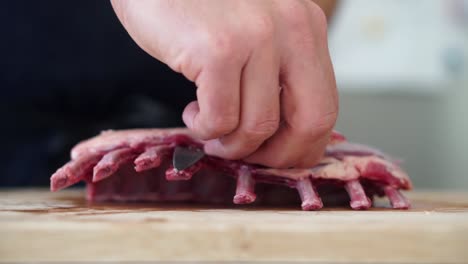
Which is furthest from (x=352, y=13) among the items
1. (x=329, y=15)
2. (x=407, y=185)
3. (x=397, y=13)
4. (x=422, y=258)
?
(x=422, y=258)

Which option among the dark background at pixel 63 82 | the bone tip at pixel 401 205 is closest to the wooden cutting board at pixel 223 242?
the bone tip at pixel 401 205

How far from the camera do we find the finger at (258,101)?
40.5 inches

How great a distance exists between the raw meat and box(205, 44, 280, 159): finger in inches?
4.2

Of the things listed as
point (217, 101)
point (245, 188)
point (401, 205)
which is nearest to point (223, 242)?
point (217, 101)

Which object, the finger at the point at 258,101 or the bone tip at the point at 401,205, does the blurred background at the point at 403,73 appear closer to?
the bone tip at the point at 401,205

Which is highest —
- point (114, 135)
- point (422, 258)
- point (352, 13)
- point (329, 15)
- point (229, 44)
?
point (352, 13)

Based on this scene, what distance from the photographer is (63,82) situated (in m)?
2.17

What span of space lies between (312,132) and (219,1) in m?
0.26

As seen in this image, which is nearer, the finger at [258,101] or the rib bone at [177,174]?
the finger at [258,101]

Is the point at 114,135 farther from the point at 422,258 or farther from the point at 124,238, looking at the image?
the point at 422,258

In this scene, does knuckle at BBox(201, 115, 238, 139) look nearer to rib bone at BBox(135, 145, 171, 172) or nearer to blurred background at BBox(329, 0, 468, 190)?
rib bone at BBox(135, 145, 171, 172)

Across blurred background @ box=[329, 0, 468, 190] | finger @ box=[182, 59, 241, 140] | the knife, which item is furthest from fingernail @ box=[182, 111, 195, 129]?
blurred background @ box=[329, 0, 468, 190]

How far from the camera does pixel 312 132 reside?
3.67 feet

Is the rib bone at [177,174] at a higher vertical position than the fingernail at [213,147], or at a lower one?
lower
